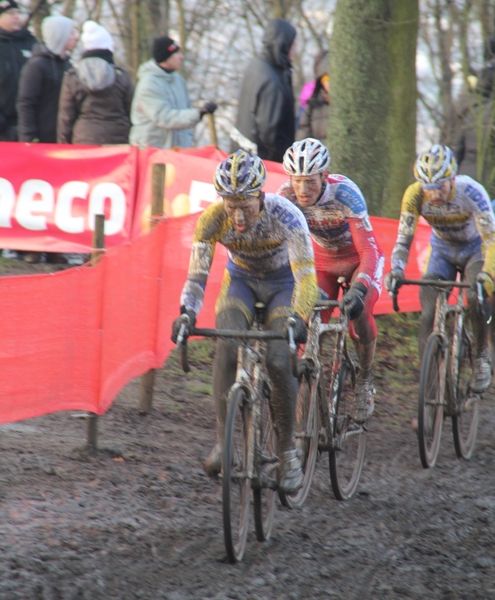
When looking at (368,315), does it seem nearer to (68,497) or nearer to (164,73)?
(68,497)

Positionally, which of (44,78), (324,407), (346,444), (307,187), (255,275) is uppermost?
(44,78)

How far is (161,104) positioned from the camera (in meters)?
10.2

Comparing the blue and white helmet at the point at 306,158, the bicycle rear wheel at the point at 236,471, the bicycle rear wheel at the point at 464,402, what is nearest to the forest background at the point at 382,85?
the bicycle rear wheel at the point at 464,402

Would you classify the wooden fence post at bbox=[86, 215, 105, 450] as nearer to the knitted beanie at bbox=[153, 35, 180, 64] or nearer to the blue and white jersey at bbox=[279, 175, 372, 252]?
the blue and white jersey at bbox=[279, 175, 372, 252]

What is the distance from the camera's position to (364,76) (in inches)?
444

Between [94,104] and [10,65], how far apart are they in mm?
1163

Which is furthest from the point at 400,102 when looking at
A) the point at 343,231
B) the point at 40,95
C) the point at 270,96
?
the point at 343,231

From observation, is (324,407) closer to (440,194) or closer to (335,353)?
(335,353)

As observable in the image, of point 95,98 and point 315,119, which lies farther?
point 315,119

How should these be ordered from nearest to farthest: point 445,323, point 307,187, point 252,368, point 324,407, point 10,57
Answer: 1. point 252,368
2. point 324,407
3. point 307,187
4. point 445,323
5. point 10,57

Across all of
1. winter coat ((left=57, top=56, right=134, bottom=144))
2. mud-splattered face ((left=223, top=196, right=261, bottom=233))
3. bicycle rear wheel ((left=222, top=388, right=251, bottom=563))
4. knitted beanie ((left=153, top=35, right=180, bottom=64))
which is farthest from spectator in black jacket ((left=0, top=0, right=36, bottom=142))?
bicycle rear wheel ((left=222, top=388, right=251, bottom=563))

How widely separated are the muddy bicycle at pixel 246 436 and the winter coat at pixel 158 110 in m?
5.23

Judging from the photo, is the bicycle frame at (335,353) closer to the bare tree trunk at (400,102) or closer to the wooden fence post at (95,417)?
the wooden fence post at (95,417)

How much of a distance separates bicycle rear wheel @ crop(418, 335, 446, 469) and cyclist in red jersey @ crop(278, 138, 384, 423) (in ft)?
1.82
